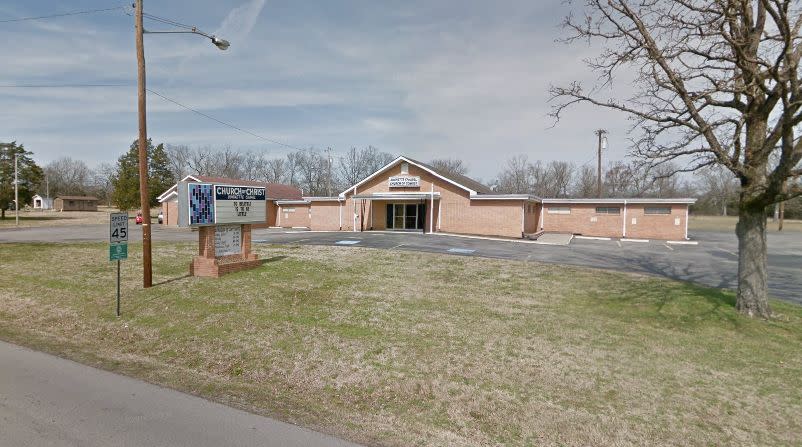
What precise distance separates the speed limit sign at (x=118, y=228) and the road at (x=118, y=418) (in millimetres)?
3409

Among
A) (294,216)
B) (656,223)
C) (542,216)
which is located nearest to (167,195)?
(294,216)

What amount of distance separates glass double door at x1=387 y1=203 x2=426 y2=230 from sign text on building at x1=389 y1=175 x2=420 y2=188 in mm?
1861

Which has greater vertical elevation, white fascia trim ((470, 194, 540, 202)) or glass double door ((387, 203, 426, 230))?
white fascia trim ((470, 194, 540, 202))

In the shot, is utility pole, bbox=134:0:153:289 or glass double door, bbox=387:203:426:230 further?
glass double door, bbox=387:203:426:230

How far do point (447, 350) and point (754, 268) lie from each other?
22.4 ft

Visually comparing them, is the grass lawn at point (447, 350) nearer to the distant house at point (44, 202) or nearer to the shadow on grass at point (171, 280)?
the shadow on grass at point (171, 280)

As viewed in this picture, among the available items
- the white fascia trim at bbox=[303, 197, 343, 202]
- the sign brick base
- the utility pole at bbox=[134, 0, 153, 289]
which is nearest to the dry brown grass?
the white fascia trim at bbox=[303, 197, 343, 202]

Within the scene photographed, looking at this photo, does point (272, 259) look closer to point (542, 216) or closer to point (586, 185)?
point (542, 216)

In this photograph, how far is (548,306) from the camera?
803 centimetres

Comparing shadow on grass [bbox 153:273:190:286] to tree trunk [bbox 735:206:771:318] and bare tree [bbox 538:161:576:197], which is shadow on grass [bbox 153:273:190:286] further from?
bare tree [bbox 538:161:576:197]

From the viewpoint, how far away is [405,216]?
27516 mm

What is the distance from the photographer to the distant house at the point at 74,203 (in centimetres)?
6725

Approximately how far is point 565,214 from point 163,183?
141ft

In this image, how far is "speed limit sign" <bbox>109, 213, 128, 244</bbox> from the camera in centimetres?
745
